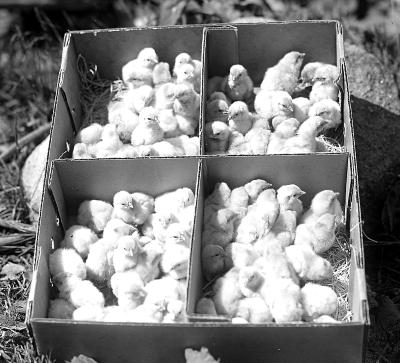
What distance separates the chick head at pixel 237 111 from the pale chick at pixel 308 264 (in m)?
0.64

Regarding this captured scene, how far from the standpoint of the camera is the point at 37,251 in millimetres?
2420

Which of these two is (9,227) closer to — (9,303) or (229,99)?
(9,303)

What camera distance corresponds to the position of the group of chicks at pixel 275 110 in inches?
112

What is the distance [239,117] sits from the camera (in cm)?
289

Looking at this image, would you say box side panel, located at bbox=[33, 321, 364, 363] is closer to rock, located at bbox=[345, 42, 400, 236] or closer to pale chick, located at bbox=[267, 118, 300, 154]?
pale chick, located at bbox=[267, 118, 300, 154]

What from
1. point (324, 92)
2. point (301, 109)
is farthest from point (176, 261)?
point (324, 92)

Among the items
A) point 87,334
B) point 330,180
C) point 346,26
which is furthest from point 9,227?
point 346,26

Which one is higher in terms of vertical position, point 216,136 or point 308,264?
point 216,136

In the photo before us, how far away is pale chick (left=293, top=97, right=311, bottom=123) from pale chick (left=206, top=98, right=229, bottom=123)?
28 centimetres

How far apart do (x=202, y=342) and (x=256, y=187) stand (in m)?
0.69

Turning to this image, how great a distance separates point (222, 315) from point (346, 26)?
2.24 m

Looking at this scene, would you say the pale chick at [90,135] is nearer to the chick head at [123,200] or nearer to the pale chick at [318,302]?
the chick head at [123,200]

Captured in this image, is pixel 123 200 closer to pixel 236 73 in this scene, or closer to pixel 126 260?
pixel 126 260

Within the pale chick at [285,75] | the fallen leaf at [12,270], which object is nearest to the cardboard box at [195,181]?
the pale chick at [285,75]
